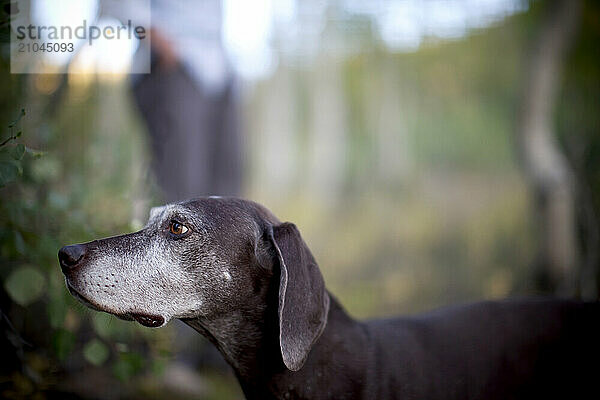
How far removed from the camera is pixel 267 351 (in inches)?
80.1

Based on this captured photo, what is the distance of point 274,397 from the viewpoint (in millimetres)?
2012

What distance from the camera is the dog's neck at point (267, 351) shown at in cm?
201

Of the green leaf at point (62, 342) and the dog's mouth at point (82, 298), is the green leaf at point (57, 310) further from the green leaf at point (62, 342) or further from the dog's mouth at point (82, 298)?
the dog's mouth at point (82, 298)

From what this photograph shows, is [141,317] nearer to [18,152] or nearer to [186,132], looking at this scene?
[18,152]

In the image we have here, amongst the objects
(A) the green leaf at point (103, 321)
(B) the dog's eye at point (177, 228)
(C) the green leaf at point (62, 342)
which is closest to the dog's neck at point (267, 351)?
(B) the dog's eye at point (177, 228)

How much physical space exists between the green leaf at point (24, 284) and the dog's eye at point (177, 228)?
753 mm

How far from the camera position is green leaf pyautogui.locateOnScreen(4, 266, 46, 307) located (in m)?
2.27

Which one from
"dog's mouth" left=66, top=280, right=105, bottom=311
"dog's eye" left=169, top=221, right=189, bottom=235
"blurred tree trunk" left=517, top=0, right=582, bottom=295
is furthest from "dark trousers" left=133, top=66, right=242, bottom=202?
"blurred tree trunk" left=517, top=0, right=582, bottom=295

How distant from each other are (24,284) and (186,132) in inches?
79.6

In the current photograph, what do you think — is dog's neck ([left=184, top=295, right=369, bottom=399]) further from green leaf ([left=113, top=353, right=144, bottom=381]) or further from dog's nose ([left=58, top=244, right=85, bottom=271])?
green leaf ([left=113, top=353, right=144, bottom=381])

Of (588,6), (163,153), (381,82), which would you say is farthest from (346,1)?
(163,153)

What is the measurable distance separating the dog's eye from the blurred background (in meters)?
0.56

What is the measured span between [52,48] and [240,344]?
1865mm

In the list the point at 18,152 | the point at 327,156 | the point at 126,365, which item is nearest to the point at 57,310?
the point at 126,365
